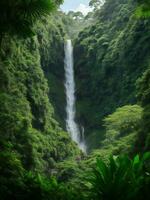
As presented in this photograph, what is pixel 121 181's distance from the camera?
546cm

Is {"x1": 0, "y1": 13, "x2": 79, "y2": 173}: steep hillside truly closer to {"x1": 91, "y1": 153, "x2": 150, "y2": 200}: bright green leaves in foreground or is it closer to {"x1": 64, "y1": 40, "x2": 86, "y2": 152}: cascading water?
{"x1": 91, "y1": 153, "x2": 150, "y2": 200}: bright green leaves in foreground

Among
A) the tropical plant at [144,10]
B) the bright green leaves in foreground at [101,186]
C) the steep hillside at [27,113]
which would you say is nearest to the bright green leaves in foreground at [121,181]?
the bright green leaves in foreground at [101,186]

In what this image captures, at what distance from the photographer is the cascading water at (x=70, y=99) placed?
111 feet

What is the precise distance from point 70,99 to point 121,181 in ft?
104

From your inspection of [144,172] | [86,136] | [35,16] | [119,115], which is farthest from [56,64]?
[144,172]

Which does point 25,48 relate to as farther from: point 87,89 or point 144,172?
point 144,172

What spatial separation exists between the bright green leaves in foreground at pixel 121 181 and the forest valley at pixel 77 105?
0.01 m

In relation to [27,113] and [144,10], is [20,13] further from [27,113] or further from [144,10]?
[27,113]

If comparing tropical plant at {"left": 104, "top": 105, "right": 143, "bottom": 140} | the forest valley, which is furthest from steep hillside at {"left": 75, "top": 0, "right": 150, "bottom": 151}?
tropical plant at {"left": 104, "top": 105, "right": 143, "bottom": 140}

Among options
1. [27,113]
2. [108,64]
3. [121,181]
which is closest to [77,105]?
[108,64]

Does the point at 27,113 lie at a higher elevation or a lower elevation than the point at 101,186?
higher

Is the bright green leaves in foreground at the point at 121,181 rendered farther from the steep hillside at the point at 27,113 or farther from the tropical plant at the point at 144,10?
the tropical plant at the point at 144,10

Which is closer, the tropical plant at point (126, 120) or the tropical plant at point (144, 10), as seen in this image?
the tropical plant at point (144, 10)

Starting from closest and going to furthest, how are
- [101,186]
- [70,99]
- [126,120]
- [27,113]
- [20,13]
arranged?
1. [101,186]
2. [20,13]
3. [27,113]
4. [126,120]
5. [70,99]
